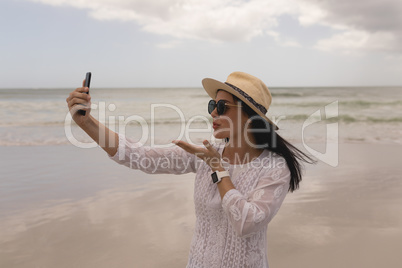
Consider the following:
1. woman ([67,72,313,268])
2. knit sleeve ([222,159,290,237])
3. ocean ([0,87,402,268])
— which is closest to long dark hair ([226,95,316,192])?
woman ([67,72,313,268])

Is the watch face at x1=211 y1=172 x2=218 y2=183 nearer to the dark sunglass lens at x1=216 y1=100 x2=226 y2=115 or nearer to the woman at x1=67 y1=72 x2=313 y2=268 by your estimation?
the woman at x1=67 y1=72 x2=313 y2=268

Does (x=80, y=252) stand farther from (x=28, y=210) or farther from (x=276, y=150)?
(x=276, y=150)

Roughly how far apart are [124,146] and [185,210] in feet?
10.5

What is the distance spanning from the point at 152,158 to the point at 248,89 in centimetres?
67

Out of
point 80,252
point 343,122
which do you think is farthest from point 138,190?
point 343,122

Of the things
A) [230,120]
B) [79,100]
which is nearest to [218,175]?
[230,120]

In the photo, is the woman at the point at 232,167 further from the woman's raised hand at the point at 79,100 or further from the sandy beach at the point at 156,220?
the sandy beach at the point at 156,220

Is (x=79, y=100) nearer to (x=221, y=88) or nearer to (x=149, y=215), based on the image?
(x=221, y=88)

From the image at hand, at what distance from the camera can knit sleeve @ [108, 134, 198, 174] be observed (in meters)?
2.18

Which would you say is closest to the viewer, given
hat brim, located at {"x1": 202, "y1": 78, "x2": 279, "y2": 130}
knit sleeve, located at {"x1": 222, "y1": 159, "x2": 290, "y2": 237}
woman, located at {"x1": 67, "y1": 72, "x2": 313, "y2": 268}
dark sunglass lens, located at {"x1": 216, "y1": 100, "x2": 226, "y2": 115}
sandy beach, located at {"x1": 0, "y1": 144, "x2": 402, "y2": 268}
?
knit sleeve, located at {"x1": 222, "y1": 159, "x2": 290, "y2": 237}

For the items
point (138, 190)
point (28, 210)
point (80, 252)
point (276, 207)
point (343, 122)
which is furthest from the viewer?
point (343, 122)

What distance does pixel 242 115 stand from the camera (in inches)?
84.4

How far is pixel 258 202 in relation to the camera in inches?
71.6

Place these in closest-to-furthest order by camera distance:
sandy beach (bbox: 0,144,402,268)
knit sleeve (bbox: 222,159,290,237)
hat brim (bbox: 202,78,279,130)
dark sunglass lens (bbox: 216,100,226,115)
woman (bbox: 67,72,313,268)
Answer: knit sleeve (bbox: 222,159,290,237) < woman (bbox: 67,72,313,268) < hat brim (bbox: 202,78,279,130) < dark sunglass lens (bbox: 216,100,226,115) < sandy beach (bbox: 0,144,402,268)
